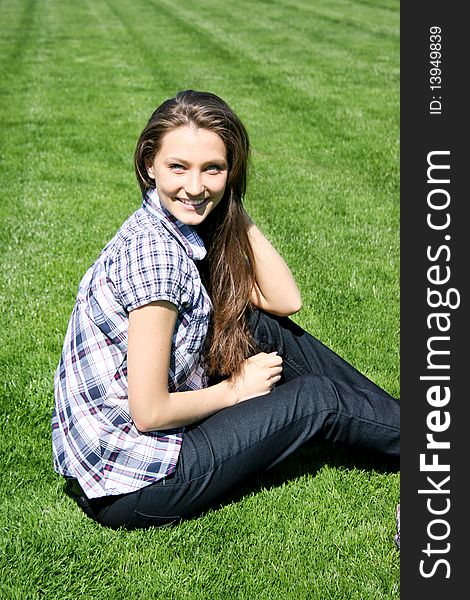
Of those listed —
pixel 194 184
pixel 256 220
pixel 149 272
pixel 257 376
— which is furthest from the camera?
pixel 256 220

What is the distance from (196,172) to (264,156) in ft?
15.5

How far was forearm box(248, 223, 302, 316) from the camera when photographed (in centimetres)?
317

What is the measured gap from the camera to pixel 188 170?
2670 mm

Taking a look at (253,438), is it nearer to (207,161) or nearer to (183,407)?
(183,407)

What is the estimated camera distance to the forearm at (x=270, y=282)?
3170mm

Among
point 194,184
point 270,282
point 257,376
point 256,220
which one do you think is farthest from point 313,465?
point 256,220

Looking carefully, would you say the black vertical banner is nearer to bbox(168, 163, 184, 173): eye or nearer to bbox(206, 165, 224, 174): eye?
bbox(206, 165, 224, 174): eye

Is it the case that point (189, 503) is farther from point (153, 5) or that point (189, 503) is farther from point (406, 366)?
point (153, 5)

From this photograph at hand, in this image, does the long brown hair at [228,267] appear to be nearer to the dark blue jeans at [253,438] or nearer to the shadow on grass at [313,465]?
the dark blue jeans at [253,438]

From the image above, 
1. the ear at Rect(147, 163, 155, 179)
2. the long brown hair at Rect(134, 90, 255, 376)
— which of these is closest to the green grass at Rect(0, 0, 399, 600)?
the long brown hair at Rect(134, 90, 255, 376)

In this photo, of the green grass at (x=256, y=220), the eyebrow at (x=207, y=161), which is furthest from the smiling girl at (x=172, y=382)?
the green grass at (x=256, y=220)

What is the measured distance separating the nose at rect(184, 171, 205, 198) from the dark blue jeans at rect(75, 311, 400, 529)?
73 cm

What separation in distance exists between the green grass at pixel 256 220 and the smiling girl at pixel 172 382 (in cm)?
21

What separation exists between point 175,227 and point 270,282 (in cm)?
61
